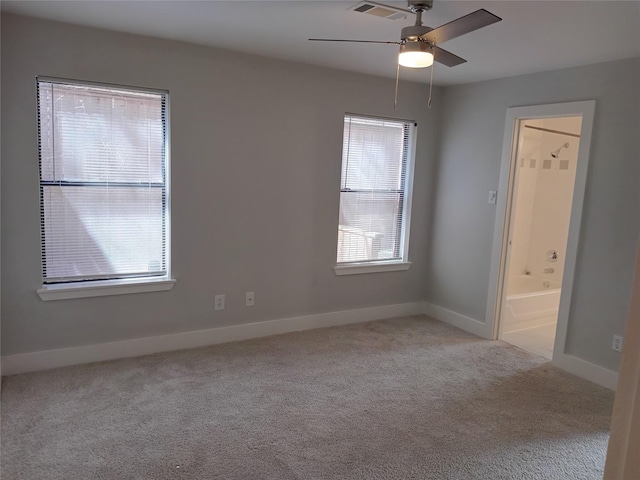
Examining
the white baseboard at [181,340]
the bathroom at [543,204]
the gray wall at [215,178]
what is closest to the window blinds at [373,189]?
the gray wall at [215,178]

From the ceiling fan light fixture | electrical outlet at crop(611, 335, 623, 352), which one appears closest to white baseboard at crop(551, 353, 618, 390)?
electrical outlet at crop(611, 335, 623, 352)

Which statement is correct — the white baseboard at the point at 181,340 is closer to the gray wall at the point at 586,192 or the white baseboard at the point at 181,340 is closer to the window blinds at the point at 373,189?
the window blinds at the point at 373,189

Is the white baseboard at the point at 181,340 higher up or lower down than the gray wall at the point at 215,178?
lower down

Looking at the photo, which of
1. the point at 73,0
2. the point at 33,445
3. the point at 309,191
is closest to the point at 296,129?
the point at 309,191

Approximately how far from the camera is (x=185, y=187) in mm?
3490

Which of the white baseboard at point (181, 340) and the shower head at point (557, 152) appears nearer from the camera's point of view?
the white baseboard at point (181, 340)

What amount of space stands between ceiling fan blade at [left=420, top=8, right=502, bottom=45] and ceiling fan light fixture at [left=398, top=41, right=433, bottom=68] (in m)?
0.04

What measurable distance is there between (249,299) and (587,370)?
8.97ft

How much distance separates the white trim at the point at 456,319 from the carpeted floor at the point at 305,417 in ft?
1.58

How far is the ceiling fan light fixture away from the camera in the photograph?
7.38 feet

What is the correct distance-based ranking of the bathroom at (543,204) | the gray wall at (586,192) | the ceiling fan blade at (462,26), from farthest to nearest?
the bathroom at (543,204) < the gray wall at (586,192) < the ceiling fan blade at (462,26)

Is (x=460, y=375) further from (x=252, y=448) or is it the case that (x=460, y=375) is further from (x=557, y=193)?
(x=557, y=193)

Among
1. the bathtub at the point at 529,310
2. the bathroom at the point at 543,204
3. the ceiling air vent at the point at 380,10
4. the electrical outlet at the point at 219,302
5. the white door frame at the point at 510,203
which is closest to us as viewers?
the ceiling air vent at the point at 380,10

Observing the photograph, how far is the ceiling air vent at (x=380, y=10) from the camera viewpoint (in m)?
2.37
